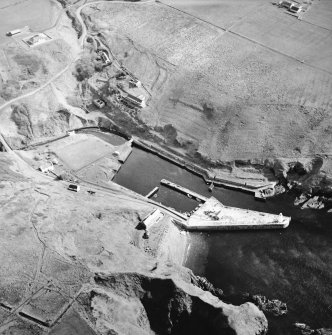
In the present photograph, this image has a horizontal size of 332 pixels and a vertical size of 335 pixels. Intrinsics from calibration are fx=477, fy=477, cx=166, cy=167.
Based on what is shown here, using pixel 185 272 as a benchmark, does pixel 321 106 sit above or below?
above

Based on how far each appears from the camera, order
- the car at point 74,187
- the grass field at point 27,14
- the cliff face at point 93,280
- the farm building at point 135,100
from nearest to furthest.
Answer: the cliff face at point 93,280 < the car at point 74,187 < the farm building at point 135,100 < the grass field at point 27,14

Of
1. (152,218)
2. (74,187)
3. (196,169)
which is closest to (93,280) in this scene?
(152,218)

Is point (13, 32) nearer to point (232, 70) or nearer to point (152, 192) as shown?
point (232, 70)

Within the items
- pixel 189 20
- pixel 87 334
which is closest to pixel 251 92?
pixel 189 20

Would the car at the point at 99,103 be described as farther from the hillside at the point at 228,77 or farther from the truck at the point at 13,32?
the truck at the point at 13,32

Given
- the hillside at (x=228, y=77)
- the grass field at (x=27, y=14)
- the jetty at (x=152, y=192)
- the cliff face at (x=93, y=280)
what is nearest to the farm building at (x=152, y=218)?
the cliff face at (x=93, y=280)

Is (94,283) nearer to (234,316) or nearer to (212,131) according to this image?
(234,316)

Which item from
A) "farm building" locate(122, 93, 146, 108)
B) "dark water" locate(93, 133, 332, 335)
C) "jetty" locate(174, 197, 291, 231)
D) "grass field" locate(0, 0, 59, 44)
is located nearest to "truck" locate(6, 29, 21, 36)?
"grass field" locate(0, 0, 59, 44)

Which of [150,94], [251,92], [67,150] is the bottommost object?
[67,150]
